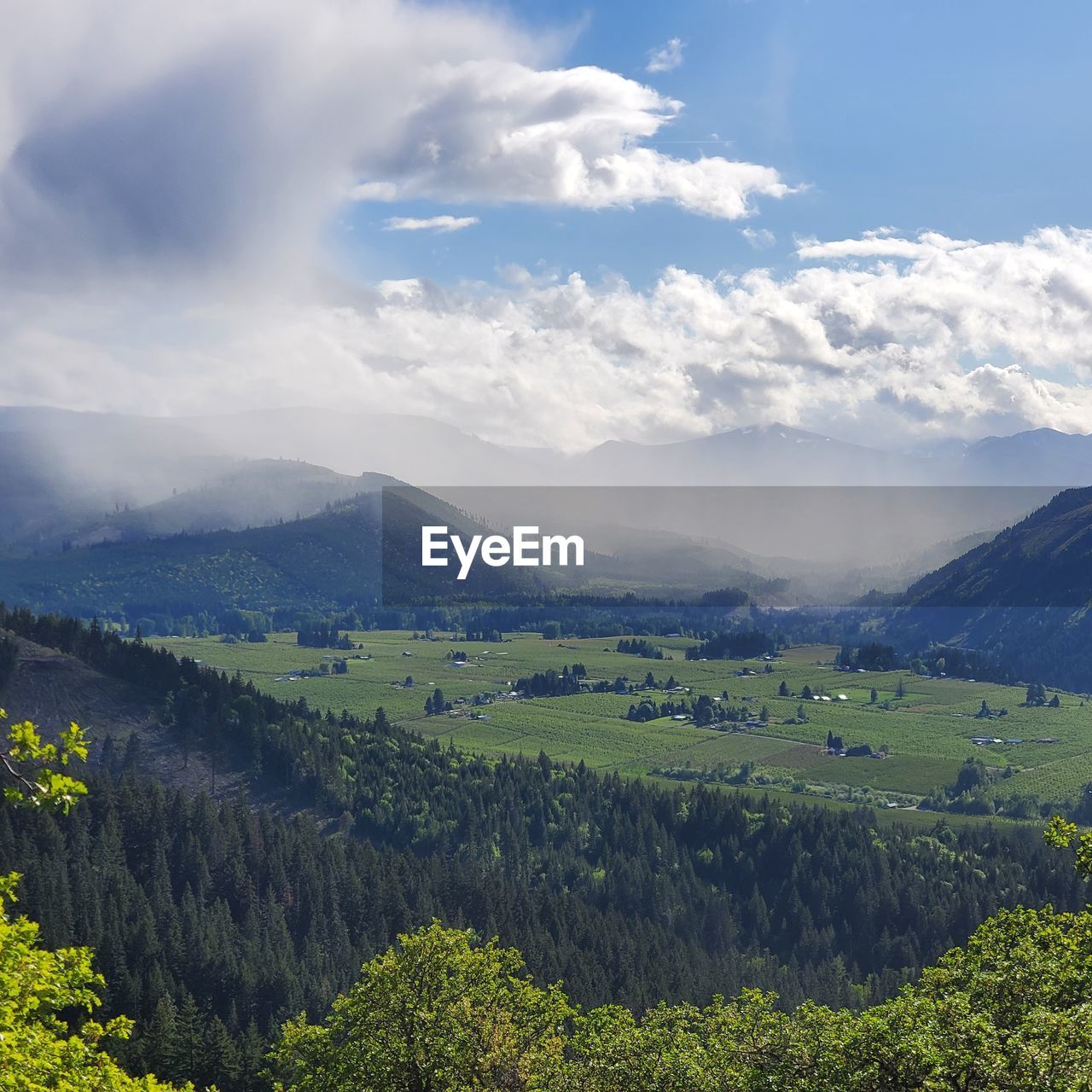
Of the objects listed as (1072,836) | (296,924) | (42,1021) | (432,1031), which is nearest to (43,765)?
(42,1021)

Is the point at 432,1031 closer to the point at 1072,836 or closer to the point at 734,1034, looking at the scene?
the point at 734,1034

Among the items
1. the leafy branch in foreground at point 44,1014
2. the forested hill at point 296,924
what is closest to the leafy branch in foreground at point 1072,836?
the leafy branch in foreground at point 44,1014

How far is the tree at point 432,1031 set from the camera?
55500 millimetres

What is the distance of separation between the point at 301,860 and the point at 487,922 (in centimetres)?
2972

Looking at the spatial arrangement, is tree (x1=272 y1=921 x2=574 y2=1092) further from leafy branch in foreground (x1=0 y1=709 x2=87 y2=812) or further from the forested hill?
the forested hill

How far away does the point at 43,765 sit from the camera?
88.7 feet

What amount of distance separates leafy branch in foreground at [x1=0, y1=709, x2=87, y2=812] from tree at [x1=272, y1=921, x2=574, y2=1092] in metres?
33.5

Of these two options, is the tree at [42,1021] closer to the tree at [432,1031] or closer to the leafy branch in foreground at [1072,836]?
the tree at [432,1031]

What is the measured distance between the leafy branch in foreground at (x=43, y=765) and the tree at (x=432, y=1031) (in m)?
33.5

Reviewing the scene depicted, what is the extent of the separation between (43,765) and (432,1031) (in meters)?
35.8

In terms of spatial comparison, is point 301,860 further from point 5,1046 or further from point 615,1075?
point 5,1046

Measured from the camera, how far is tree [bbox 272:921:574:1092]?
182ft

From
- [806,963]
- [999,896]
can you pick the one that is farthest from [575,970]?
[999,896]

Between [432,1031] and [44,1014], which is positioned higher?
[44,1014]
